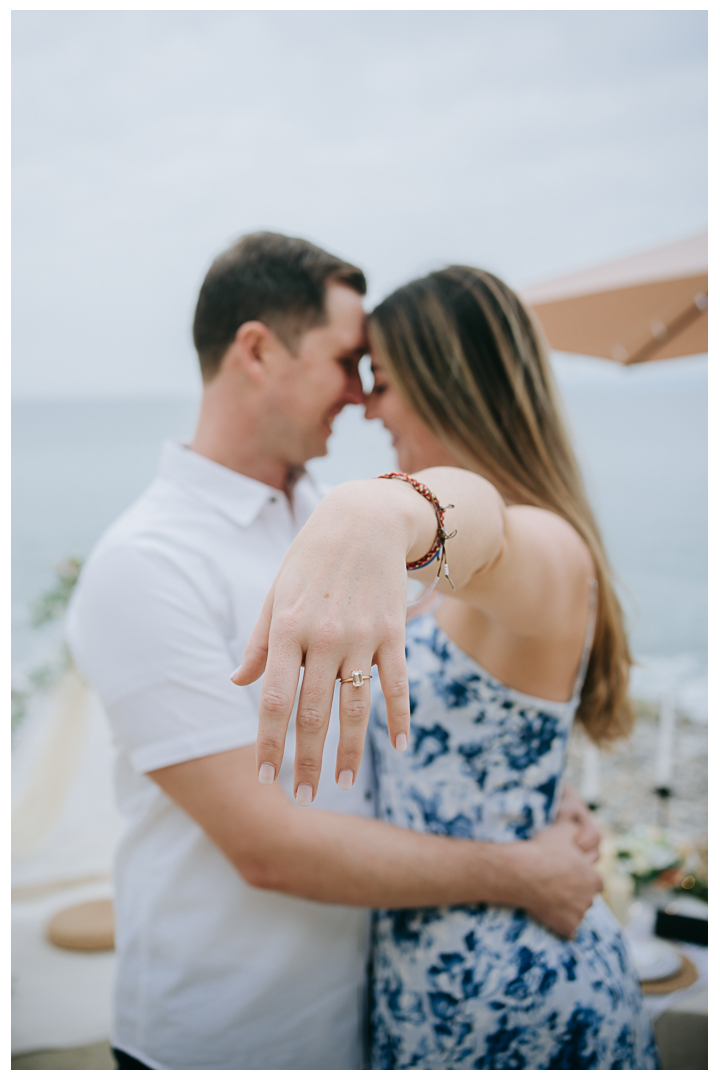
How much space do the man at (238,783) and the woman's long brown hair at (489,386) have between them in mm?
150

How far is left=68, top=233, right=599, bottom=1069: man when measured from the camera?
1.08 meters

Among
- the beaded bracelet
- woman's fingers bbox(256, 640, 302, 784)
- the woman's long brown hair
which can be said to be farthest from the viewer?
the woman's long brown hair

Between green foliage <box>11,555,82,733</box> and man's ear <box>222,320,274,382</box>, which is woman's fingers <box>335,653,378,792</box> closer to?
man's ear <box>222,320,274,382</box>

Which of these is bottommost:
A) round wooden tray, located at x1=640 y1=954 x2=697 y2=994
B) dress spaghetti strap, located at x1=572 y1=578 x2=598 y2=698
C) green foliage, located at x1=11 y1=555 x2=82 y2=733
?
round wooden tray, located at x1=640 y1=954 x2=697 y2=994

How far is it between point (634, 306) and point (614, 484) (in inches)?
1001

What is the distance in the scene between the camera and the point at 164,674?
108cm

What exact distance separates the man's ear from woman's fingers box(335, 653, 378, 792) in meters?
0.92

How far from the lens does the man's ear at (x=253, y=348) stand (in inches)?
50.3

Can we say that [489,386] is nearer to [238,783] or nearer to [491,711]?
[491,711]

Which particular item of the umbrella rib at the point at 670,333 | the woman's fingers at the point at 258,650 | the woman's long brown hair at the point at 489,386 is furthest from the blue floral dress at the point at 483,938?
the umbrella rib at the point at 670,333

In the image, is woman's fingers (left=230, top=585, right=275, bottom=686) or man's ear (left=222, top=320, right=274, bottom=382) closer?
woman's fingers (left=230, top=585, right=275, bottom=686)

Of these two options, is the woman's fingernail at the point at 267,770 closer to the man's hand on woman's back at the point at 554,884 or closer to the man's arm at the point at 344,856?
the man's arm at the point at 344,856

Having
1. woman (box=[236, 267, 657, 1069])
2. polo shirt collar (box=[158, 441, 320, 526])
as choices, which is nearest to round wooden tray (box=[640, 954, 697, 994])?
woman (box=[236, 267, 657, 1069])

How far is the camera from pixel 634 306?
2539 millimetres
